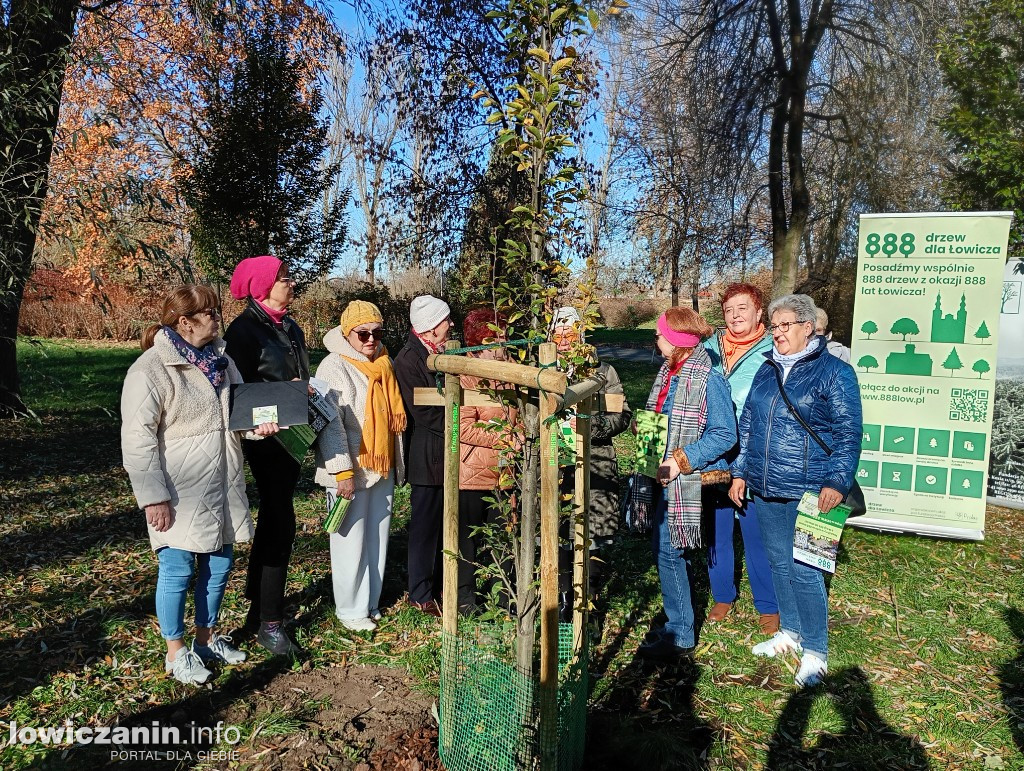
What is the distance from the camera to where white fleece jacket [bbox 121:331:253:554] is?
10.2 feet

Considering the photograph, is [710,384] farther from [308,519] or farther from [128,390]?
[308,519]

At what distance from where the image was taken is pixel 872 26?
34.3 feet

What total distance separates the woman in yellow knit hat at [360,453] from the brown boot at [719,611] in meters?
2.04

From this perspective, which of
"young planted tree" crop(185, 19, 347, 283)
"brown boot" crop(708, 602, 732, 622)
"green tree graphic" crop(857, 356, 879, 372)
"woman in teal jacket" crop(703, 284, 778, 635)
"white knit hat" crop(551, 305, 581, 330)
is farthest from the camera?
"young planted tree" crop(185, 19, 347, 283)

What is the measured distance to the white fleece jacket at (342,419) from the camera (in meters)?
3.78

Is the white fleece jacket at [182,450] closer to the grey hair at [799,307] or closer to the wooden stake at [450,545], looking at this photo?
the wooden stake at [450,545]

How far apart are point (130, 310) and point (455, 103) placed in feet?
41.0

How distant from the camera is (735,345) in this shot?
4.38 meters

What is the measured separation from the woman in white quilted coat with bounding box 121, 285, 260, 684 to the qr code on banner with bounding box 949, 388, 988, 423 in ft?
18.6

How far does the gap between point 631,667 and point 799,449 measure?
1448 mm

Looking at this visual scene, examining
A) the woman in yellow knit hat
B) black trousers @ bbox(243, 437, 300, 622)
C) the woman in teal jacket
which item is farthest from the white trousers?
the woman in teal jacket

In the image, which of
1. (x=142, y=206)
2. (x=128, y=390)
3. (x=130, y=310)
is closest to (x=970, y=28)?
(x=142, y=206)

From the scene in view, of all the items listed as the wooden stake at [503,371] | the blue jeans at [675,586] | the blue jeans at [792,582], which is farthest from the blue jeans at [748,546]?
the wooden stake at [503,371]

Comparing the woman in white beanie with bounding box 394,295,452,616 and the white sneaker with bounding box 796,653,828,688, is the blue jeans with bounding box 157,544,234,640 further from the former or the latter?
the white sneaker with bounding box 796,653,828,688
